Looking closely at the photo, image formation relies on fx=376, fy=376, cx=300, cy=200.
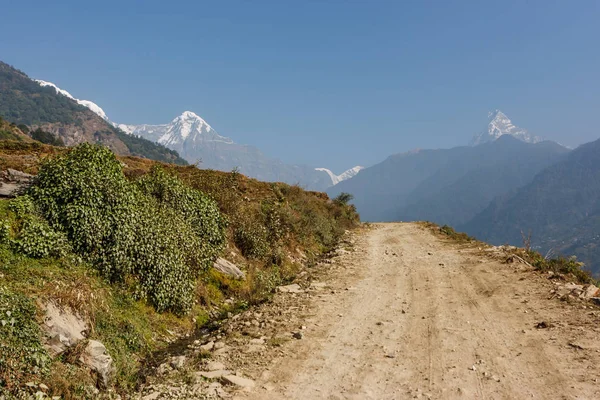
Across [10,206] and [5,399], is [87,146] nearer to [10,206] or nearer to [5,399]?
[10,206]

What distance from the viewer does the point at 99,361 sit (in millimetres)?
6363

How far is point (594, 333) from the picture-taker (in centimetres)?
827

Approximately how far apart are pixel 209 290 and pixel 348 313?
4.61 metres

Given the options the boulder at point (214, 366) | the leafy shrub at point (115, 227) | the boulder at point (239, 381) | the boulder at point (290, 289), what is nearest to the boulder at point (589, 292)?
the boulder at point (290, 289)

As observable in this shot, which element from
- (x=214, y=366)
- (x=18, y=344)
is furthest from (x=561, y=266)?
(x=18, y=344)

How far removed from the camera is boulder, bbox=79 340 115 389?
6198mm

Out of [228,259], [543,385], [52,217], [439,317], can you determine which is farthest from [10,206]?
[543,385]

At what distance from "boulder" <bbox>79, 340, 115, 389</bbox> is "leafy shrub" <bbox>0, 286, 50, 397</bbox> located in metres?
0.62

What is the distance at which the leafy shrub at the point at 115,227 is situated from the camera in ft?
29.7

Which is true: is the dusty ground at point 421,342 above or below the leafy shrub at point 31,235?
below

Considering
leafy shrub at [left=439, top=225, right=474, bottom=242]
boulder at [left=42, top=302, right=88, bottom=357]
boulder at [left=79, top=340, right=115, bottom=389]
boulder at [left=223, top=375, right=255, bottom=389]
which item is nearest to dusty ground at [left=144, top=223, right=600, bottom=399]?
boulder at [left=223, top=375, right=255, bottom=389]

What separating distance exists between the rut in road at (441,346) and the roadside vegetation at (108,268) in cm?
311

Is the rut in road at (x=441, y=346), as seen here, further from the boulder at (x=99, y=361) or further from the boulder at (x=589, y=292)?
the boulder at (x=99, y=361)

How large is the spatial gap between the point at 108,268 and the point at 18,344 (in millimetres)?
3587
